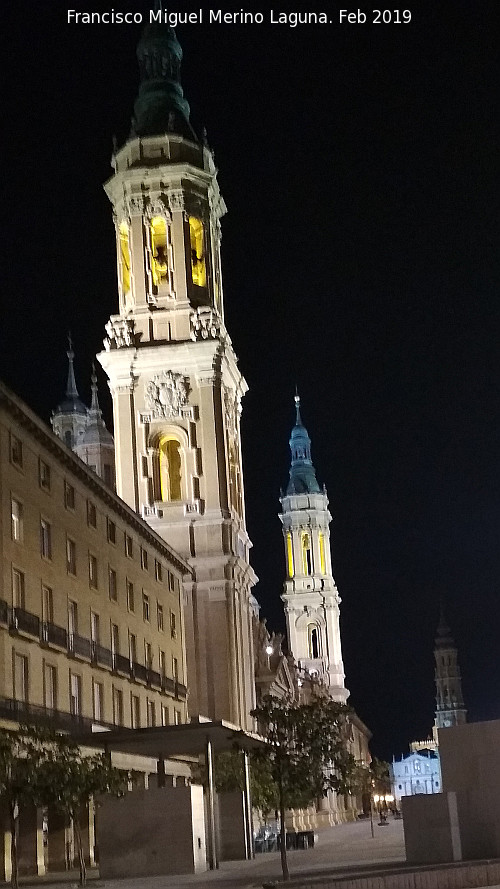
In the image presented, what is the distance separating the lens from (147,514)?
274 ft

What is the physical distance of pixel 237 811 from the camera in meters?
55.5

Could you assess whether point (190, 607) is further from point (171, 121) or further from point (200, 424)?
point (171, 121)

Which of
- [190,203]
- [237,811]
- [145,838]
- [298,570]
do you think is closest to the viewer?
[145,838]

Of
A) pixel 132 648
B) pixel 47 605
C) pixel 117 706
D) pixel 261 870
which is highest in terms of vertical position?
pixel 47 605

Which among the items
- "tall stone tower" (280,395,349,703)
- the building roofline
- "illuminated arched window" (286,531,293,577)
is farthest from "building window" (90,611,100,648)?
"illuminated arched window" (286,531,293,577)

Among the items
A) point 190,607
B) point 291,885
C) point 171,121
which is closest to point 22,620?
point 291,885

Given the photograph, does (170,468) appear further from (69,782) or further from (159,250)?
(69,782)

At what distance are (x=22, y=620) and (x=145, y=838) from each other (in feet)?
32.6

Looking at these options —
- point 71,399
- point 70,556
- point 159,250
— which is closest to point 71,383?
point 71,399

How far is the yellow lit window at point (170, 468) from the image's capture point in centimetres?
8525

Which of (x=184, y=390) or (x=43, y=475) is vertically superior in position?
(x=184, y=390)

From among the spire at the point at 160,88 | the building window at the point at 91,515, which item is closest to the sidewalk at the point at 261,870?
the building window at the point at 91,515

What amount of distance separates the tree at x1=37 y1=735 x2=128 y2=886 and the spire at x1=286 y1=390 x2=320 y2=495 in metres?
115

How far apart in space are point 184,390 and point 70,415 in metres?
32.2
